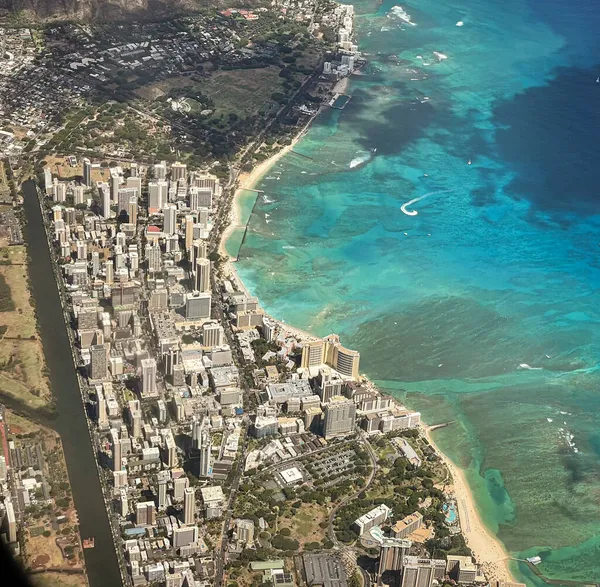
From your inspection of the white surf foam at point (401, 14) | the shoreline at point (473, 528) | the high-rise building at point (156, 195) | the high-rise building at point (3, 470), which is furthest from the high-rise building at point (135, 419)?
the white surf foam at point (401, 14)

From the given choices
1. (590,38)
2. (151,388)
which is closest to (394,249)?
(151,388)

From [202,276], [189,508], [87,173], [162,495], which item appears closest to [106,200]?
[87,173]

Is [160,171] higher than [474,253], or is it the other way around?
[160,171]

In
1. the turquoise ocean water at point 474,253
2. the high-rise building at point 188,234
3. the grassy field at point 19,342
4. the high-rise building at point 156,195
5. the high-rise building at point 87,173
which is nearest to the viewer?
the turquoise ocean water at point 474,253

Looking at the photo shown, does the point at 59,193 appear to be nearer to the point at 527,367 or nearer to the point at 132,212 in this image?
the point at 132,212

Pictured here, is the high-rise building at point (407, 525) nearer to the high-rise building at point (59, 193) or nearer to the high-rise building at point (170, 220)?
the high-rise building at point (170, 220)

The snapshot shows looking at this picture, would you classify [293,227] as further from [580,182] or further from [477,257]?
[580,182]
